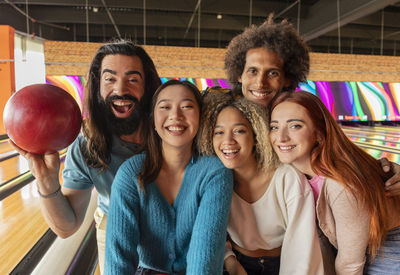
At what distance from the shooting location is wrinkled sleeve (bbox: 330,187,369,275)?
38.4 inches

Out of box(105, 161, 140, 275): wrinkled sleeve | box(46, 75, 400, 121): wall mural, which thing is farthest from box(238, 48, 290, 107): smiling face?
box(46, 75, 400, 121): wall mural

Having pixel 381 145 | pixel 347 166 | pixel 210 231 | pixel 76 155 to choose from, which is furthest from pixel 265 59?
pixel 381 145

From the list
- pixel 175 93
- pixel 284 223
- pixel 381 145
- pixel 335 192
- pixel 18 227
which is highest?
pixel 175 93

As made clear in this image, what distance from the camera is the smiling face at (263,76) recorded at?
141 cm

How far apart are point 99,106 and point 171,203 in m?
0.62

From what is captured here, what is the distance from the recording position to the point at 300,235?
3.31ft

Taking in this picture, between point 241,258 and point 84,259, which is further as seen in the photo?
point 84,259

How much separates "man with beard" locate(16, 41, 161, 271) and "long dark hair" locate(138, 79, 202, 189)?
6.0 inches

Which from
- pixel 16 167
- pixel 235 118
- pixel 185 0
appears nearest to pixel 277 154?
pixel 235 118

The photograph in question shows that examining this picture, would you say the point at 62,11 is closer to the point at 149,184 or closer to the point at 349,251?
the point at 149,184

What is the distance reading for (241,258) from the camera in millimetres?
1163

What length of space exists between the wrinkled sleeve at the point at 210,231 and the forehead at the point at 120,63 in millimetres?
683

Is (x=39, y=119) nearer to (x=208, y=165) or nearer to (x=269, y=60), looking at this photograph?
(x=208, y=165)

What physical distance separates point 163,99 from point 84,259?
47.2 inches
